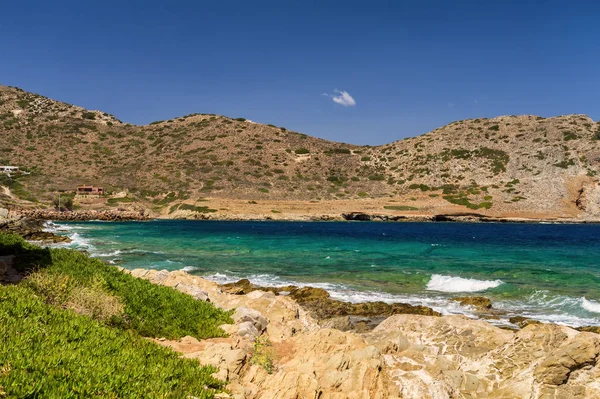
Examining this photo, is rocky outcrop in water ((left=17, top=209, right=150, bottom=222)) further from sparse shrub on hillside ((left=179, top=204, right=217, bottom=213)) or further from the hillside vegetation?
the hillside vegetation

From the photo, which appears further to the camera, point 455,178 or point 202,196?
point 455,178

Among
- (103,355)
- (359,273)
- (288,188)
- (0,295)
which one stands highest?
(288,188)

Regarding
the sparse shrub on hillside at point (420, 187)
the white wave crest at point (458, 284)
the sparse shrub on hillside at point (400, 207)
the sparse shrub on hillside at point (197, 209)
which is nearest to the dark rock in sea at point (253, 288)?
the white wave crest at point (458, 284)

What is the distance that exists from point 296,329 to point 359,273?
1727 cm

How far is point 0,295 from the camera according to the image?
27.3 ft

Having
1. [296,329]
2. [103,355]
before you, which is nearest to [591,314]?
[296,329]

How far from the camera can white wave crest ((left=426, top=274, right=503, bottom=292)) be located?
79.4ft

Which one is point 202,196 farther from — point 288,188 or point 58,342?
point 58,342

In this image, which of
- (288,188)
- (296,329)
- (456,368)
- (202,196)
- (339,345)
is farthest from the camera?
(288,188)

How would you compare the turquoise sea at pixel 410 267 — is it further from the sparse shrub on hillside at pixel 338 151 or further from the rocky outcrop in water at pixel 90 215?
the sparse shrub on hillside at pixel 338 151

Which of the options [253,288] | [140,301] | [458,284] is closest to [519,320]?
[458,284]

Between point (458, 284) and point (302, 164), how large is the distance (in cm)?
9768

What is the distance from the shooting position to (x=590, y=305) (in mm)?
19875

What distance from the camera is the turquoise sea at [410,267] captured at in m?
21.5
